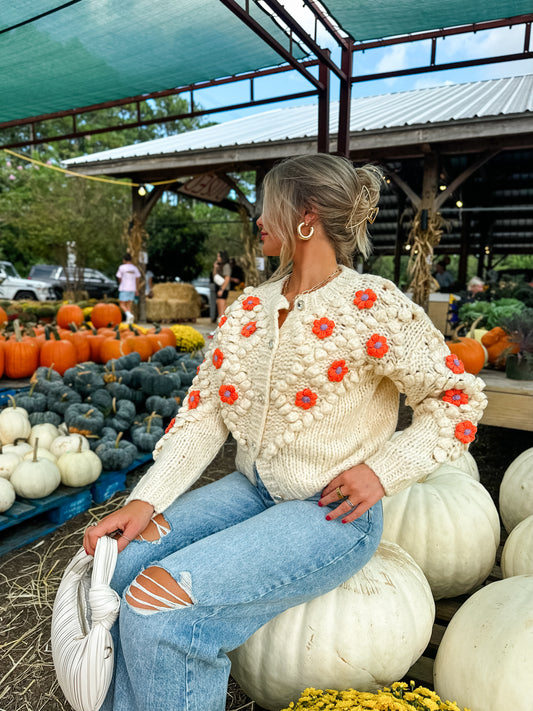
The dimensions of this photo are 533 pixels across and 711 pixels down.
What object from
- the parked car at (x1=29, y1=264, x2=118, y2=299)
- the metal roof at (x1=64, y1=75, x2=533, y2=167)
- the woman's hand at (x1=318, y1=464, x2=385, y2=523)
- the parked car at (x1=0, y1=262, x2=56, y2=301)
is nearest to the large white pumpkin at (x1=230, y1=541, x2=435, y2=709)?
the woman's hand at (x1=318, y1=464, x2=385, y2=523)

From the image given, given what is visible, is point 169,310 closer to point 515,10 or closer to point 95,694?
point 515,10

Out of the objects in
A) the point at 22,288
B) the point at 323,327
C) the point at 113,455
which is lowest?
the point at 113,455

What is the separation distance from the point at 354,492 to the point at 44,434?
7.12ft

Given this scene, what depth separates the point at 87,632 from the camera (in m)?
1.14

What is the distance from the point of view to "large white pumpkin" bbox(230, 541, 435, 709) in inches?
50.6

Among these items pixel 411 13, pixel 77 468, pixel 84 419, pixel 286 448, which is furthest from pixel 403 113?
pixel 286 448

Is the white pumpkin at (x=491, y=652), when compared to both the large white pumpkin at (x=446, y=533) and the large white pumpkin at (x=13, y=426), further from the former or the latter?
the large white pumpkin at (x=13, y=426)

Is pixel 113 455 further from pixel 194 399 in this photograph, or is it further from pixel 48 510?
pixel 194 399

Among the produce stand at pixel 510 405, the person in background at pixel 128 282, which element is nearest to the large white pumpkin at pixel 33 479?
the produce stand at pixel 510 405

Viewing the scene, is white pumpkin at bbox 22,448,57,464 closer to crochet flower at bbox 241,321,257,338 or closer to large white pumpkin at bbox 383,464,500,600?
crochet flower at bbox 241,321,257,338

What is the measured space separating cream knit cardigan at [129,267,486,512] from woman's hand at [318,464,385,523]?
3 centimetres

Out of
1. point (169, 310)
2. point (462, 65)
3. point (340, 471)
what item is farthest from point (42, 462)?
point (169, 310)

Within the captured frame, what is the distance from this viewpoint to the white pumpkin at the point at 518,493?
6.54 ft

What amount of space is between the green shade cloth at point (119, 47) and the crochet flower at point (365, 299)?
2.48 meters
